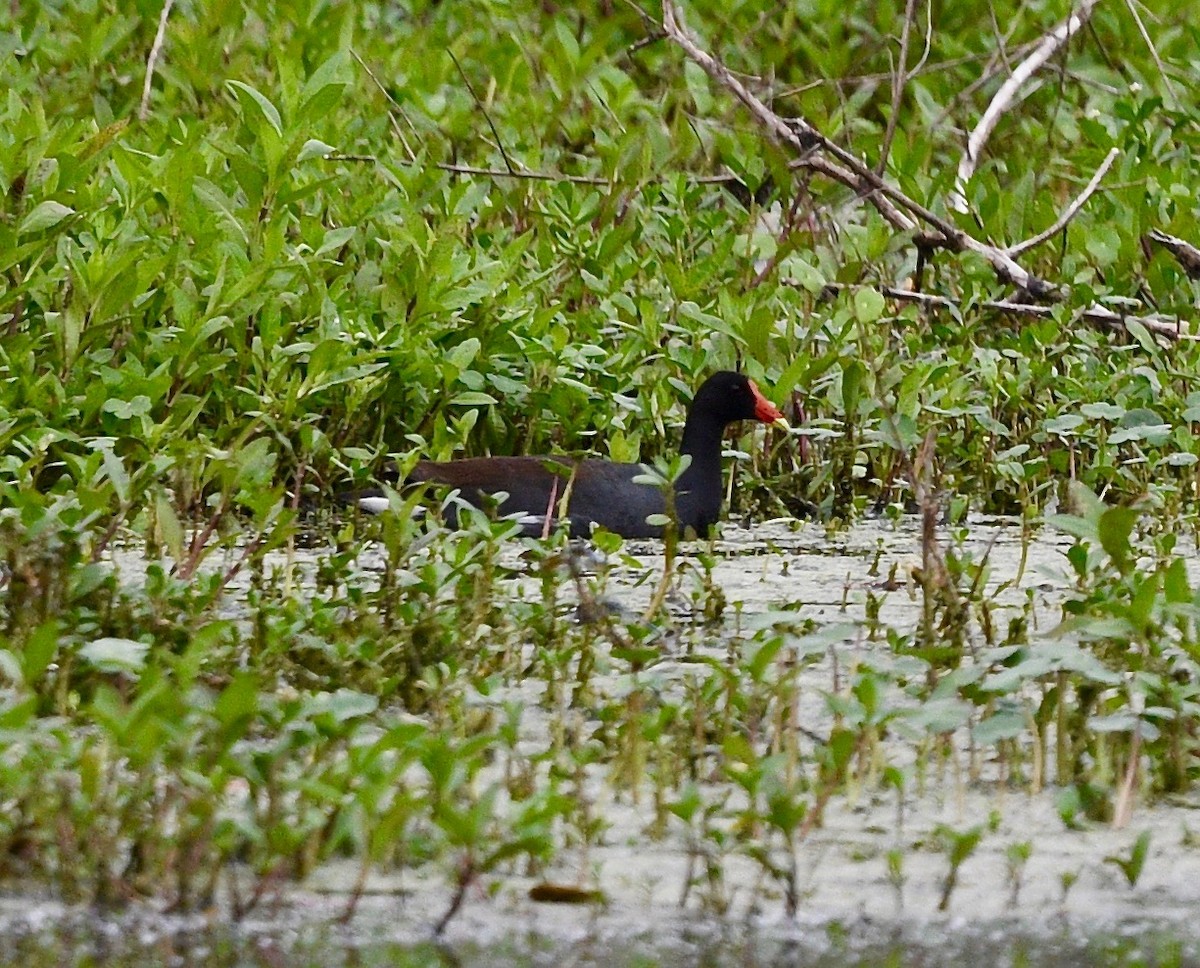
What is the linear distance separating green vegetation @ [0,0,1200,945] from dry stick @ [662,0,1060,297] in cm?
11

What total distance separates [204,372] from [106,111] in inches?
109

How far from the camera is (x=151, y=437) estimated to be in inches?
204

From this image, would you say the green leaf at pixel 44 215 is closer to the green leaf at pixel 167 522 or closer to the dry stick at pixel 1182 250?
the green leaf at pixel 167 522

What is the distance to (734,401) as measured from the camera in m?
6.23

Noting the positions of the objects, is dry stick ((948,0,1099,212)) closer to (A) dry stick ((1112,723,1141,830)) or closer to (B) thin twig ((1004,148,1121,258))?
(B) thin twig ((1004,148,1121,258))

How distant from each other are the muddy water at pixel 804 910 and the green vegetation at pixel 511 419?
44 millimetres

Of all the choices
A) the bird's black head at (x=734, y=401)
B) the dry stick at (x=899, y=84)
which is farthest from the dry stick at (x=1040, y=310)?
the bird's black head at (x=734, y=401)

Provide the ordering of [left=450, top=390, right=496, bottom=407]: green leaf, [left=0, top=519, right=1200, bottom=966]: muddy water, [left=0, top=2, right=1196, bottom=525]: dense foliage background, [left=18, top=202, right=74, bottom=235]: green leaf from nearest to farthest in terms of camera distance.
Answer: [left=0, top=519, right=1200, bottom=966]: muddy water
[left=18, top=202, right=74, bottom=235]: green leaf
[left=0, top=2, right=1196, bottom=525]: dense foliage background
[left=450, top=390, right=496, bottom=407]: green leaf

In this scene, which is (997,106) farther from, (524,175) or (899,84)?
(524,175)

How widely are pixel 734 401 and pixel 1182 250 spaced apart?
1703 mm

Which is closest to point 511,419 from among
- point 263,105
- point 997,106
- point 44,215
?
point 263,105

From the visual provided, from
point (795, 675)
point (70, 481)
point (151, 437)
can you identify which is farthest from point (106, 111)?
point (795, 675)

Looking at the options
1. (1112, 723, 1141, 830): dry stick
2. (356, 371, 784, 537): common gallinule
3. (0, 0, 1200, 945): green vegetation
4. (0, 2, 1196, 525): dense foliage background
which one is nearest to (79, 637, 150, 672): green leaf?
(0, 0, 1200, 945): green vegetation

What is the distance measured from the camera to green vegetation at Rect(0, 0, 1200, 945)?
3.15 meters
